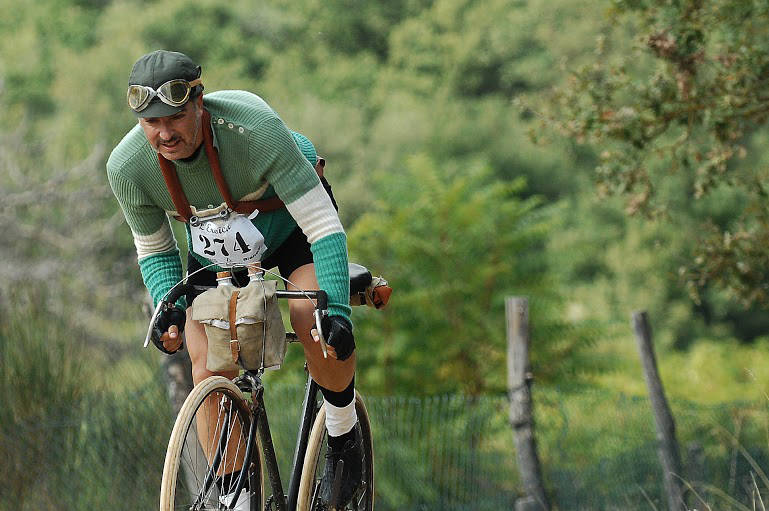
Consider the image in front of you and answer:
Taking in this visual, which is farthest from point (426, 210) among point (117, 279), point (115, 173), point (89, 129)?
point (89, 129)

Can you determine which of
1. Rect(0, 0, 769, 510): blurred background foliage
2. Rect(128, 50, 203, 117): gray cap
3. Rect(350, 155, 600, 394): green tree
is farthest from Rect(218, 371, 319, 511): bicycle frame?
Rect(350, 155, 600, 394): green tree

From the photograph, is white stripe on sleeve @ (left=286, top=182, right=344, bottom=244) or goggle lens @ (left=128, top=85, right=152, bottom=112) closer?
goggle lens @ (left=128, top=85, right=152, bottom=112)

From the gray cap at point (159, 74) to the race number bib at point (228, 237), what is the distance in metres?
0.45

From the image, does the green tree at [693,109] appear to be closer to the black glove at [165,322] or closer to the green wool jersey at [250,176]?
the green wool jersey at [250,176]

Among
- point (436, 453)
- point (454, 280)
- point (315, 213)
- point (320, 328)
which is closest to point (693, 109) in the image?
point (436, 453)

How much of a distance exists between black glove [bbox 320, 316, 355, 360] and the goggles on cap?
795mm

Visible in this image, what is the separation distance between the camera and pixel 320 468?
4.53 meters

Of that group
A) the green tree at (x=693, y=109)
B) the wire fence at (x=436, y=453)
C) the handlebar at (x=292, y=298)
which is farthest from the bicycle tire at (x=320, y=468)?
the green tree at (x=693, y=109)

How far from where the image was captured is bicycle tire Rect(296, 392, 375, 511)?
4332 mm

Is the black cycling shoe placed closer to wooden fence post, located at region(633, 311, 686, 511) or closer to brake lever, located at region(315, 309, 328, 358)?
brake lever, located at region(315, 309, 328, 358)

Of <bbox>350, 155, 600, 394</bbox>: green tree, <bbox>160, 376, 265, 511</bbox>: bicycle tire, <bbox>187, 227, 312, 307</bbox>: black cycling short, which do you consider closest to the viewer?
<bbox>160, 376, 265, 511</bbox>: bicycle tire

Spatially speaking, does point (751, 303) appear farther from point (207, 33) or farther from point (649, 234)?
point (207, 33)

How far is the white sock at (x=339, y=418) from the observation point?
14.3ft

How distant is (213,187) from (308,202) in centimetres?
31
